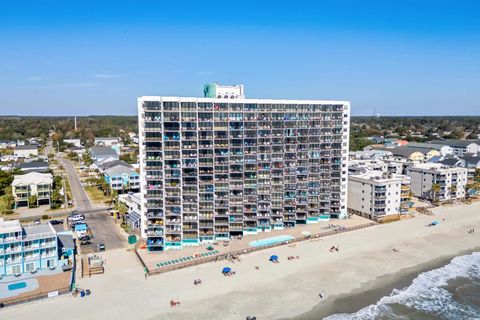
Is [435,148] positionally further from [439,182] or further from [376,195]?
[376,195]

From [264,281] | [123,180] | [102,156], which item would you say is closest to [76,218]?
[123,180]

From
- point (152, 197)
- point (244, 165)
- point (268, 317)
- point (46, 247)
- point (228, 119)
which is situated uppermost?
point (228, 119)

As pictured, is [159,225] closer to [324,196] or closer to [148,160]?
[148,160]

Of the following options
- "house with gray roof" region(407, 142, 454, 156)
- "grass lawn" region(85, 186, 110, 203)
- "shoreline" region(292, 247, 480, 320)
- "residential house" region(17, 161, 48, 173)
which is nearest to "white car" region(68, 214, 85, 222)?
"grass lawn" region(85, 186, 110, 203)

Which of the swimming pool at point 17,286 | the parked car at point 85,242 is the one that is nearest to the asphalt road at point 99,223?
the parked car at point 85,242

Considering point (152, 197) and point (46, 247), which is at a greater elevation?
point (152, 197)

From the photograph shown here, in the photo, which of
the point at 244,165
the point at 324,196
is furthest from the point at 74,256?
the point at 324,196
